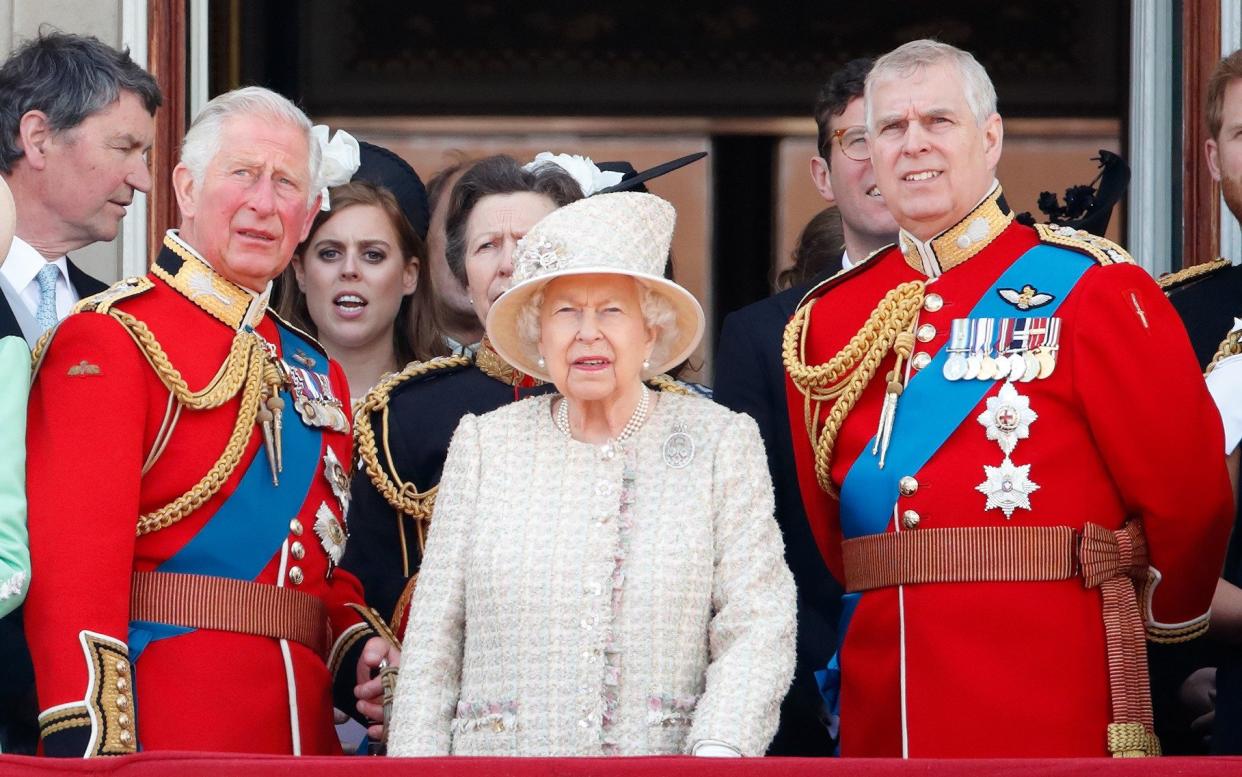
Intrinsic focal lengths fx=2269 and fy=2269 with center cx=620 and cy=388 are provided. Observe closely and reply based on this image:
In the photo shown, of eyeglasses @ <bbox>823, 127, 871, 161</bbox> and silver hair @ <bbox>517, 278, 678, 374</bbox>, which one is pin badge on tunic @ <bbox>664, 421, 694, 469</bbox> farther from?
eyeglasses @ <bbox>823, 127, 871, 161</bbox>

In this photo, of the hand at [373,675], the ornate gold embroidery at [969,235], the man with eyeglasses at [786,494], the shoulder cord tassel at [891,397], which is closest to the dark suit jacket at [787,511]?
the man with eyeglasses at [786,494]

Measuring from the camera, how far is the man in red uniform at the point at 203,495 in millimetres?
3352

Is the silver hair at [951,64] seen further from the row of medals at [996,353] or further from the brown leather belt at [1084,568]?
the brown leather belt at [1084,568]

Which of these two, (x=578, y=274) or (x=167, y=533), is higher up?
(x=578, y=274)

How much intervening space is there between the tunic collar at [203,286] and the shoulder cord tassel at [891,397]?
106cm

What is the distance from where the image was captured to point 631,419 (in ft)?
11.4

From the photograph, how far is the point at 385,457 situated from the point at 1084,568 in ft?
4.49

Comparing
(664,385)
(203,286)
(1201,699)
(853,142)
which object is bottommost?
(1201,699)

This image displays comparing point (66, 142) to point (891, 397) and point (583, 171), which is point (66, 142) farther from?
point (891, 397)

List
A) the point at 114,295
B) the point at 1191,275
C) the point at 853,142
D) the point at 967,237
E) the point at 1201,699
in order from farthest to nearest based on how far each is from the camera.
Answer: the point at 853,142
the point at 1191,275
the point at 1201,699
the point at 967,237
the point at 114,295

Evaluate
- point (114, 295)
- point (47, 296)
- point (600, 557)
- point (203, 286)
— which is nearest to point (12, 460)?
point (114, 295)

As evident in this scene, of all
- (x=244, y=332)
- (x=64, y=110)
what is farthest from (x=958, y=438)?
(x=64, y=110)

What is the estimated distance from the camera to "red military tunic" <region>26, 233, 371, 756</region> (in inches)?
131

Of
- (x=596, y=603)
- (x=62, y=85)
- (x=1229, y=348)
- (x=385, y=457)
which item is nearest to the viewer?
(x=596, y=603)
